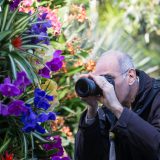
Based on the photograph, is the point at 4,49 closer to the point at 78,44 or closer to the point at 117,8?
the point at 78,44

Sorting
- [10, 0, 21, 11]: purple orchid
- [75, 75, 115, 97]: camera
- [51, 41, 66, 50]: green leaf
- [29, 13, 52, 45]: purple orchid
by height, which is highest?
[10, 0, 21, 11]: purple orchid

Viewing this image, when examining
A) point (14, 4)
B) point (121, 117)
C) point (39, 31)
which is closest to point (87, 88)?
point (121, 117)

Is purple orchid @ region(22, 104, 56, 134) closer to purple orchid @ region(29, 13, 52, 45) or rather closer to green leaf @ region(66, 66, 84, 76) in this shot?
purple orchid @ region(29, 13, 52, 45)

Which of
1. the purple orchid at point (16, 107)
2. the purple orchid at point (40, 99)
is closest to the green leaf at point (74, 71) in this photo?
the purple orchid at point (40, 99)

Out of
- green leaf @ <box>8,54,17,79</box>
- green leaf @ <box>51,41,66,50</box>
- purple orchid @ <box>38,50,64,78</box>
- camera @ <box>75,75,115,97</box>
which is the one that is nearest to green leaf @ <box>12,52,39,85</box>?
green leaf @ <box>8,54,17,79</box>

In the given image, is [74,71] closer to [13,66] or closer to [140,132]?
[140,132]

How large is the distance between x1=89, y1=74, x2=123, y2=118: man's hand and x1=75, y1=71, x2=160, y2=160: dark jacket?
0.16 ft

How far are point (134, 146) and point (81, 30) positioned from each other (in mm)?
2877

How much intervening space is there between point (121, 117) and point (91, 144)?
543mm

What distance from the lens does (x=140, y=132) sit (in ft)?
12.2

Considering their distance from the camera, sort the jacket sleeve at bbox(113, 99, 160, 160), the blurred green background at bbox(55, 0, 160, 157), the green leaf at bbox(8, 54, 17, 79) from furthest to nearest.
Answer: the blurred green background at bbox(55, 0, 160, 157)
the jacket sleeve at bbox(113, 99, 160, 160)
the green leaf at bbox(8, 54, 17, 79)

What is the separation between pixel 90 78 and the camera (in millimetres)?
3873

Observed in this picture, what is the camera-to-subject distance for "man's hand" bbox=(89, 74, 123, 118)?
379 centimetres

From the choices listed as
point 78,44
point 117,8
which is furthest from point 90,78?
point 117,8
